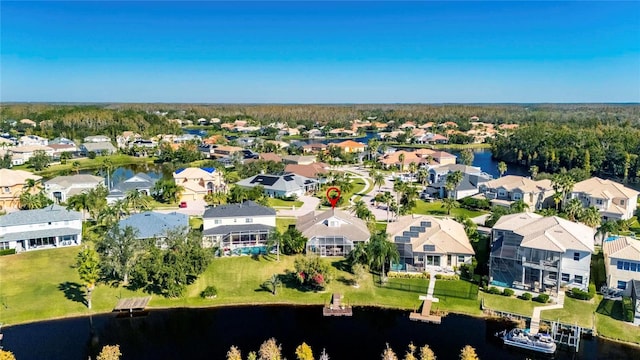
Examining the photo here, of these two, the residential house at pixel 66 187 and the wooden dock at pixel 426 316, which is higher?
the residential house at pixel 66 187

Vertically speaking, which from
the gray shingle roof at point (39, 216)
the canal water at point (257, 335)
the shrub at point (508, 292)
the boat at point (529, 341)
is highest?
the gray shingle roof at point (39, 216)

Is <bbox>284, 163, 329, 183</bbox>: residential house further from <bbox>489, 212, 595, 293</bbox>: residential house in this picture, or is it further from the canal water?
the canal water

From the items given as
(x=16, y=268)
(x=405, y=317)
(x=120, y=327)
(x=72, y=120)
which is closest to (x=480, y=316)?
(x=405, y=317)

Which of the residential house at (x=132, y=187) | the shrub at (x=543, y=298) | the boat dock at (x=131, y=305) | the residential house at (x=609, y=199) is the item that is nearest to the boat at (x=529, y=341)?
the shrub at (x=543, y=298)

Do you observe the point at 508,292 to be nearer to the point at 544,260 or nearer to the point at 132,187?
the point at 544,260

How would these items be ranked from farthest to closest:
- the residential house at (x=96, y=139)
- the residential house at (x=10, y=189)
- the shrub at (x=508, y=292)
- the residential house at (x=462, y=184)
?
the residential house at (x=96, y=139)
the residential house at (x=462, y=184)
the residential house at (x=10, y=189)
the shrub at (x=508, y=292)

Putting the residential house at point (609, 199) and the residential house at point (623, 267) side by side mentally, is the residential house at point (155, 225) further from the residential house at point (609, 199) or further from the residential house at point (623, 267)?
the residential house at point (609, 199)

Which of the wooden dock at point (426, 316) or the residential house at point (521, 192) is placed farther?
the residential house at point (521, 192)
